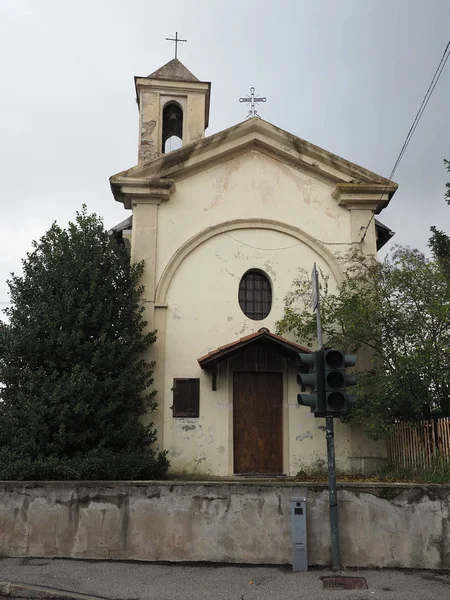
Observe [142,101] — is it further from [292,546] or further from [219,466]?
[292,546]

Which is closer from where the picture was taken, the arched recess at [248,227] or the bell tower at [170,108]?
the arched recess at [248,227]

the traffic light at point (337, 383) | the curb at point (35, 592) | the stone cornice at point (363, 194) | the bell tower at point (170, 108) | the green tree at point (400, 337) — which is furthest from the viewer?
the bell tower at point (170, 108)

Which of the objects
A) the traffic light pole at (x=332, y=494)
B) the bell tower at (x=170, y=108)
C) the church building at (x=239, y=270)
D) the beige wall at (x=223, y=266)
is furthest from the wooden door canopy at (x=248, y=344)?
the bell tower at (x=170, y=108)

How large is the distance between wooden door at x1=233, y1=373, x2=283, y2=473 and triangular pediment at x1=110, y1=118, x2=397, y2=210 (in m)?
5.13

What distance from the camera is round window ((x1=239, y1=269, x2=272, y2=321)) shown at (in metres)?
13.8

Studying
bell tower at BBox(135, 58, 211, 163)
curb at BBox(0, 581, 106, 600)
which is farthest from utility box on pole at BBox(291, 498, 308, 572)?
bell tower at BBox(135, 58, 211, 163)

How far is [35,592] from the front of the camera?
720 centimetres

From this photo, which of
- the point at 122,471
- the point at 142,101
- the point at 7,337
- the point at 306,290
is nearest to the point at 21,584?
the point at 122,471

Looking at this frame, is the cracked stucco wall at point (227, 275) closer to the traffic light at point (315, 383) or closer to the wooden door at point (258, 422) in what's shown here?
the wooden door at point (258, 422)

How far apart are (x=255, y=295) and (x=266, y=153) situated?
3.79 metres

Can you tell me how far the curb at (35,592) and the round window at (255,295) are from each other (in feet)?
25.4

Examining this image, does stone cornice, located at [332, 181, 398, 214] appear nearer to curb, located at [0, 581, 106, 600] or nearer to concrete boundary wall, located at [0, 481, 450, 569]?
concrete boundary wall, located at [0, 481, 450, 569]

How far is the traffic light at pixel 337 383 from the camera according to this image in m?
7.68

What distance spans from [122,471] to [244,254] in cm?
591
